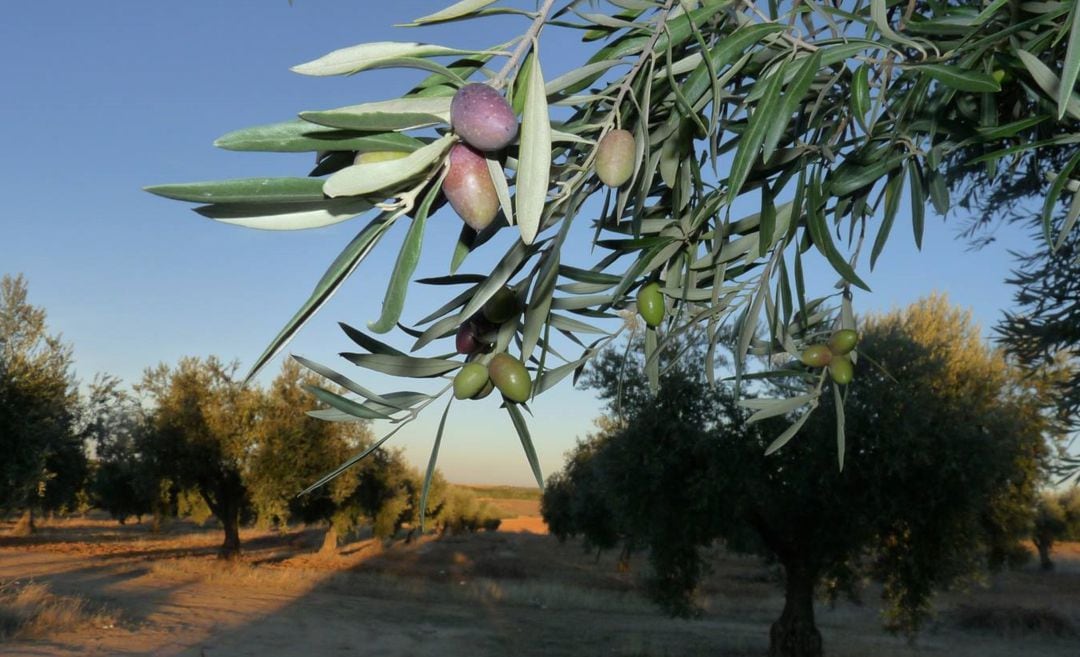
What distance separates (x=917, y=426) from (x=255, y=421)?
696 inches

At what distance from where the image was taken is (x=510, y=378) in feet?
3.48

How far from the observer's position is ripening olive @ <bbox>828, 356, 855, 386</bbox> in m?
1.68

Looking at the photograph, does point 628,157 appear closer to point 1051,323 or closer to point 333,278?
point 333,278

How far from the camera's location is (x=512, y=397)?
41.9 inches

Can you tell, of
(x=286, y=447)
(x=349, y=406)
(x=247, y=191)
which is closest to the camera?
(x=247, y=191)

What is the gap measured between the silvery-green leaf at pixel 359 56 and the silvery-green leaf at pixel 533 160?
4.0 inches

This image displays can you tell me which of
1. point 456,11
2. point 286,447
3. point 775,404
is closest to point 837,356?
point 775,404

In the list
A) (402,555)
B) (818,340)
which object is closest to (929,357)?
(818,340)

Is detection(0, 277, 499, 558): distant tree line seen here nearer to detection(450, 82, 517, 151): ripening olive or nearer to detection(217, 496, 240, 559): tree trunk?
detection(217, 496, 240, 559): tree trunk

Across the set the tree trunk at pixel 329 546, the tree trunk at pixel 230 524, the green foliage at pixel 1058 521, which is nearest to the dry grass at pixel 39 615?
the tree trunk at pixel 230 524

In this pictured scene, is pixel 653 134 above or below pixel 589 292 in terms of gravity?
above

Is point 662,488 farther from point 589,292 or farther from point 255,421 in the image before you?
point 255,421

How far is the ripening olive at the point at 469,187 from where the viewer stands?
0.67m

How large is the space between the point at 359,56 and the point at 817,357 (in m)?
1.29
